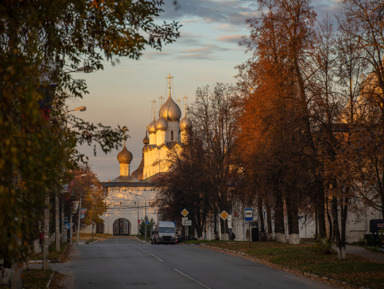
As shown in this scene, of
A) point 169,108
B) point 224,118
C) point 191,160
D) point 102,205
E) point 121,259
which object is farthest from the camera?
point 169,108

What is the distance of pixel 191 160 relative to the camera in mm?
59062

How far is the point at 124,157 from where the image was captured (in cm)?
14725

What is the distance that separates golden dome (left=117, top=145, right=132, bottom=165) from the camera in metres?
147

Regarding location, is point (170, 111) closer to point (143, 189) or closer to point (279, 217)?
point (143, 189)

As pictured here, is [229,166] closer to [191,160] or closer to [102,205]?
[191,160]

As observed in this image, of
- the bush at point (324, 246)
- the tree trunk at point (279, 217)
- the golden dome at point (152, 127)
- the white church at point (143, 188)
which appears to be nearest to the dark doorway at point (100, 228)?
the white church at point (143, 188)

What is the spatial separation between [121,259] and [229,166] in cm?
2160

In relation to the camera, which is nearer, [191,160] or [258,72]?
[258,72]

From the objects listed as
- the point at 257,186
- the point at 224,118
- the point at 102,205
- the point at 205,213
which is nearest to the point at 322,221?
the point at 257,186

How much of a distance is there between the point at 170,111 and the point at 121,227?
82.3ft

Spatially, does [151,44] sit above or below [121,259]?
above

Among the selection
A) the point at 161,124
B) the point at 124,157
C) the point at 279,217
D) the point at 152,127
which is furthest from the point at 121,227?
the point at 279,217

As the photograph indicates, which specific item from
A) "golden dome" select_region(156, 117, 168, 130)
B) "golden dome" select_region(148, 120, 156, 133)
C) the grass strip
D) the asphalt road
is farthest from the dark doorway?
the asphalt road

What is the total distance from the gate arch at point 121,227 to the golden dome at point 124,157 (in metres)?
22.7
